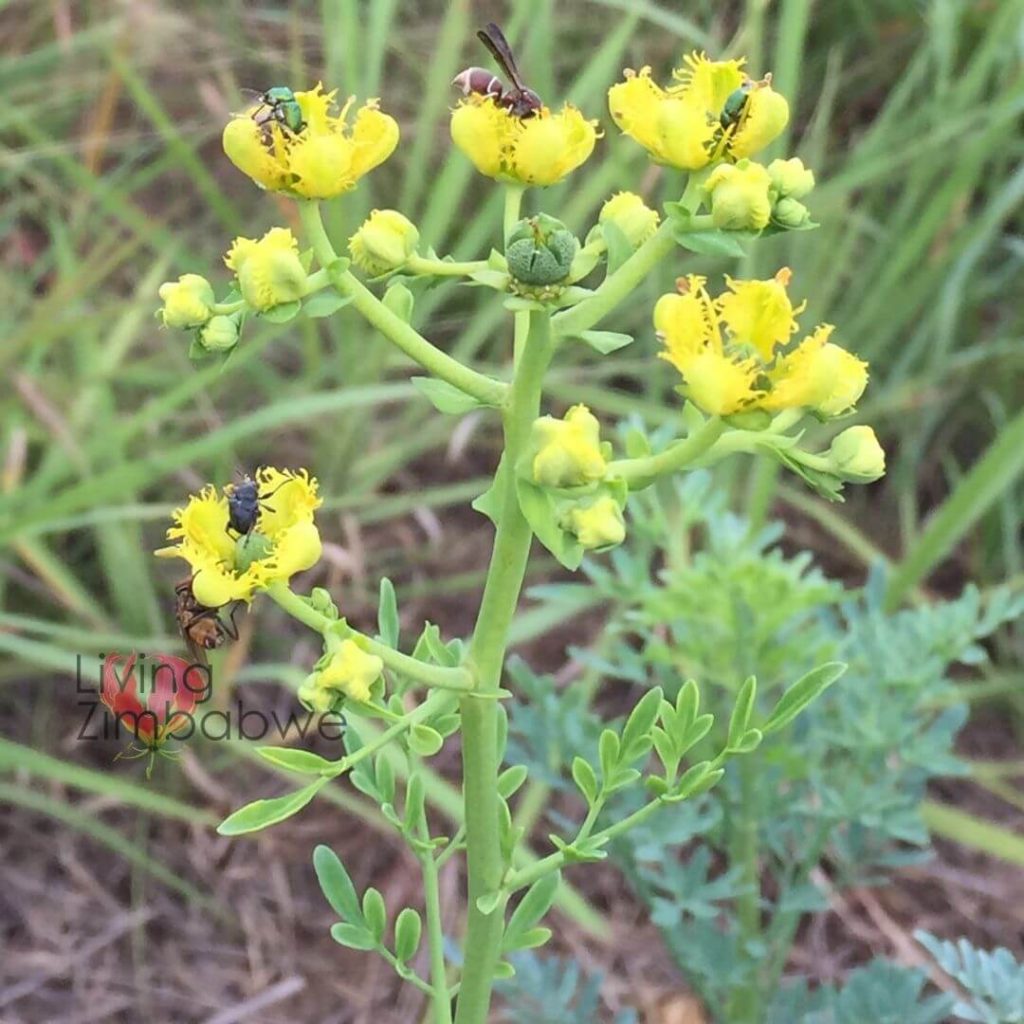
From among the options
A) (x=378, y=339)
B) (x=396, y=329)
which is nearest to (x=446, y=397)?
(x=396, y=329)

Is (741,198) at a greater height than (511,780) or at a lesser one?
greater

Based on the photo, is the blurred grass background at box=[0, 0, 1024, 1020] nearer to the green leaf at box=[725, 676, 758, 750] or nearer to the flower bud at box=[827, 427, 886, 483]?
the green leaf at box=[725, 676, 758, 750]

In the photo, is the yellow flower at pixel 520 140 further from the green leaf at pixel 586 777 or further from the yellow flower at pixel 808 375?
the green leaf at pixel 586 777

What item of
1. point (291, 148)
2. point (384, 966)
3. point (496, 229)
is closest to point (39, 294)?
point (496, 229)

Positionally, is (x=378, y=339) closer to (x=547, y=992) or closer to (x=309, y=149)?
(x=547, y=992)

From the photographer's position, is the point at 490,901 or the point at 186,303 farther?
the point at 490,901

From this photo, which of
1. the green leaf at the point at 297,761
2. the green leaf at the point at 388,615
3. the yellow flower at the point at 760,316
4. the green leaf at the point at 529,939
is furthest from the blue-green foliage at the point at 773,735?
the yellow flower at the point at 760,316
